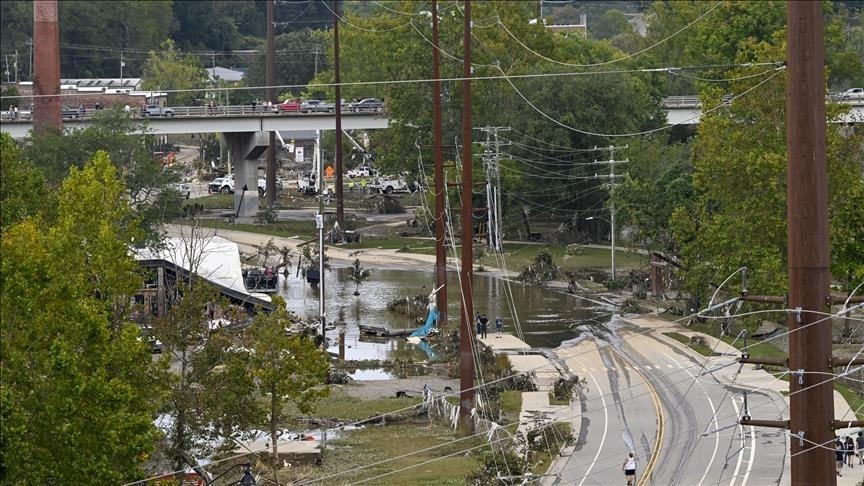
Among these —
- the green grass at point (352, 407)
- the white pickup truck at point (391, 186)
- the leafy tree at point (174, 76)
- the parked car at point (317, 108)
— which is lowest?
the green grass at point (352, 407)

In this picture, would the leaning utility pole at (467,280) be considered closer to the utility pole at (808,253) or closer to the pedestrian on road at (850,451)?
the pedestrian on road at (850,451)

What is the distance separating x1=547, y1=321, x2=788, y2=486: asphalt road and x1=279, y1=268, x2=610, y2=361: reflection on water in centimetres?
516

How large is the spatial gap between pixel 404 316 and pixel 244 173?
4151 centimetres

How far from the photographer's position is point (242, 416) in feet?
122

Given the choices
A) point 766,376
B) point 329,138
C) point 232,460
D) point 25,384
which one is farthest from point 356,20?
point 25,384

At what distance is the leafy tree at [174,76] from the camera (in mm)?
154375

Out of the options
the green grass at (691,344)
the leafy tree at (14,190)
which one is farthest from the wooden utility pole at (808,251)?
the green grass at (691,344)

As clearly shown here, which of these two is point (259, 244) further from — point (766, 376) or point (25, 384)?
point (25, 384)

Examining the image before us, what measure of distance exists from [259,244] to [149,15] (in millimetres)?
96787

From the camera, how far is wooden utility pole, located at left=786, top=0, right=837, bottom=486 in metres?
19.4

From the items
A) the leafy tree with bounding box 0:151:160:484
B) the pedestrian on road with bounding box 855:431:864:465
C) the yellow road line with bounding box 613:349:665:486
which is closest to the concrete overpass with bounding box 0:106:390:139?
the yellow road line with bounding box 613:349:665:486

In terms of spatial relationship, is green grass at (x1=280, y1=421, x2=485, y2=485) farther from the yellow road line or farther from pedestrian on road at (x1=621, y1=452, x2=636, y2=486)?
the yellow road line

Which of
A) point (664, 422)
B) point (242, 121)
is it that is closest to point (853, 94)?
point (242, 121)

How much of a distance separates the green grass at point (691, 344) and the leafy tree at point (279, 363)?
16888 millimetres
